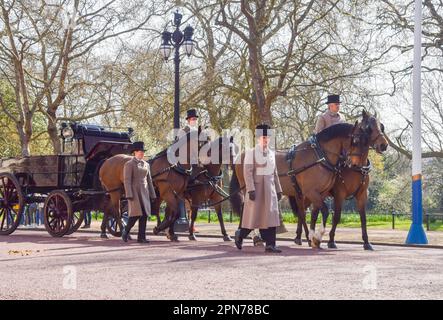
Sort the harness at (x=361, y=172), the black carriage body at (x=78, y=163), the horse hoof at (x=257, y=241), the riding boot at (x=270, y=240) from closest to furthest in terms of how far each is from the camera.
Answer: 1. the riding boot at (x=270, y=240)
2. the harness at (x=361, y=172)
3. the horse hoof at (x=257, y=241)
4. the black carriage body at (x=78, y=163)

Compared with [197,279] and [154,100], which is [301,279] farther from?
[154,100]

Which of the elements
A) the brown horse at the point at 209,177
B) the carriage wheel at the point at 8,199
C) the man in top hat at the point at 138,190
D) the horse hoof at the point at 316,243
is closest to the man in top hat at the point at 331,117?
the brown horse at the point at 209,177

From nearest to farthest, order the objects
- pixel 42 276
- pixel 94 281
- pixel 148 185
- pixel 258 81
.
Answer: pixel 94 281 → pixel 42 276 → pixel 148 185 → pixel 258 81

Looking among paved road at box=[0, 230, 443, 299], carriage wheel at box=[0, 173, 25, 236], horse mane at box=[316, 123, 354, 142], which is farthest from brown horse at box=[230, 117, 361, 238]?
carriage wheel at box=[0, 173, 25, 236]

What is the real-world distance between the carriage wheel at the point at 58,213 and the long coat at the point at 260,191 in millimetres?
5809

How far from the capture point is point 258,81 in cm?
1952

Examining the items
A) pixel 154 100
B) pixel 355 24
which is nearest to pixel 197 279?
pixel 355 24

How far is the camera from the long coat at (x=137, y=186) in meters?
15.0

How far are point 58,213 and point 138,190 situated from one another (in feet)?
9.85

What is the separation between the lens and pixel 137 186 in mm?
15188

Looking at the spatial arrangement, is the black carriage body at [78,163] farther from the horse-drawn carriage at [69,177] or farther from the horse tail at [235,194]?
the horse tail at [235,194]
